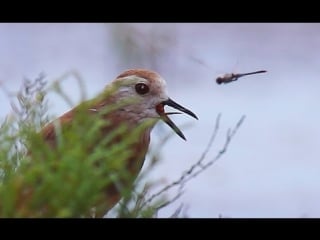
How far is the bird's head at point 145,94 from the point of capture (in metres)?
1.37

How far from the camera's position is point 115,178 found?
2.35 feet

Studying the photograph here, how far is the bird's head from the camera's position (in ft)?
4.49

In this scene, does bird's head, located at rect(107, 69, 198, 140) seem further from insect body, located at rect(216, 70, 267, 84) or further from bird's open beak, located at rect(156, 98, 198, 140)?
insect body, located at rect(216, 70, 267, 84)

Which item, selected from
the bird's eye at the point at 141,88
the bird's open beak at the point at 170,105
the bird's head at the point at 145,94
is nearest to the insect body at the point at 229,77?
the bird's open beak at the point at 170,105

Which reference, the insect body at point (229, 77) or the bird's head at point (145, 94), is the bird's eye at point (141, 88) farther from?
the insect body at point (229, 77)

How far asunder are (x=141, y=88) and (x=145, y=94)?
1.0 inches

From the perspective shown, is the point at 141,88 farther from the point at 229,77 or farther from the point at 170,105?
the point at 229,77

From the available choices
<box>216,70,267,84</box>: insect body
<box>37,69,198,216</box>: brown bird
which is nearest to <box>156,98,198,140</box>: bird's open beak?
<box>37,69,198,216</box>: brown bird

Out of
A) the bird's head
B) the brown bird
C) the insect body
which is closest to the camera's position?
the brown bird

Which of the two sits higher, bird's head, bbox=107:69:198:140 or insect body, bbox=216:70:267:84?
bird's head, bbox=107:69:198:140

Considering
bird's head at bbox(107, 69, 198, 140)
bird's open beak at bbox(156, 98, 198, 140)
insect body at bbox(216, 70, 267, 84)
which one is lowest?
insect body at bbox(216, 70, 267, 84)

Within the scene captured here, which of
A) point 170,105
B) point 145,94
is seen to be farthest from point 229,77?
point 145,94

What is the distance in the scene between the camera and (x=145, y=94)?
4.89 feet
